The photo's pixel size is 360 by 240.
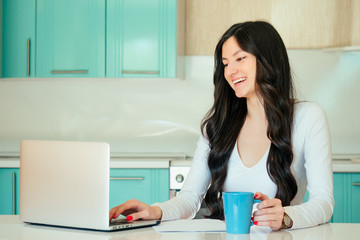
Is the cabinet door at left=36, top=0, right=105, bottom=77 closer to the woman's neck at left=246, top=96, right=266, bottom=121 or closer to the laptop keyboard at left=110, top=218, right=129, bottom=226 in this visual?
the woman's neck at left=246, top=96, right=266, bottom=121

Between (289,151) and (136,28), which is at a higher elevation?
(136,28)

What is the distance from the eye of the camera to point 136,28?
3398mm

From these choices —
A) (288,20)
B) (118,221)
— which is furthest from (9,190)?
(288,20)

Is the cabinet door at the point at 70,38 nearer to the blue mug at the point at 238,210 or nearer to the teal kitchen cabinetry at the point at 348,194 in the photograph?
the teal kitchen cabinetry at the point at 348,194

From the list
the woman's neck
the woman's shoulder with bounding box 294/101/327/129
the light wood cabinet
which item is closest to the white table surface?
the woman's shoulder with bounding box 294/101/327/129

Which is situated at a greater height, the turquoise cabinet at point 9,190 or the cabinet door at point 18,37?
the cabinet door at point 18,37

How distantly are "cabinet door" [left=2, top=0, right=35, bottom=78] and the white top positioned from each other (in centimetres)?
195

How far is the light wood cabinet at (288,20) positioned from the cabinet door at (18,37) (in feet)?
3.60

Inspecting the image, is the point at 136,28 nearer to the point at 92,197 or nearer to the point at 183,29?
the point at 183,29

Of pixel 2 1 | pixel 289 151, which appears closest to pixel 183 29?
pixel 2 1

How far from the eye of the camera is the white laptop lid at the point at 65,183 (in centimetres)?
130

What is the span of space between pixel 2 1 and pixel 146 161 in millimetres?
1507

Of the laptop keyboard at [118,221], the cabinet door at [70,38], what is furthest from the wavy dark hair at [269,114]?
the cabinet door at [70,38]

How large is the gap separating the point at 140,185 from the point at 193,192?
136 cm
